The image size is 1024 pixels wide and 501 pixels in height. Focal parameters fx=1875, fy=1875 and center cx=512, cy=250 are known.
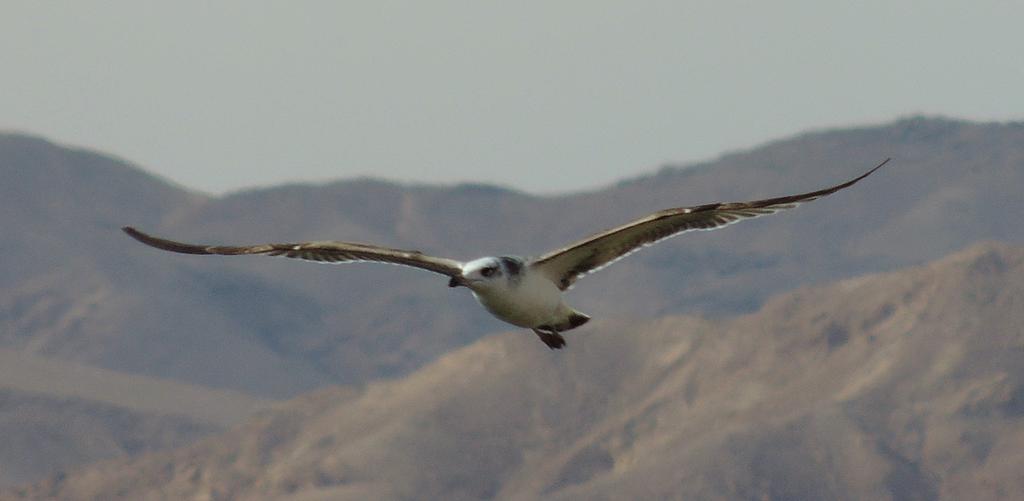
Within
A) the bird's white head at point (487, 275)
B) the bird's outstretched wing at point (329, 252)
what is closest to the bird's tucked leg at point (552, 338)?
the bird's outstretched wing at point (329, 252)

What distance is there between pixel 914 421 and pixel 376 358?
74.1 meters

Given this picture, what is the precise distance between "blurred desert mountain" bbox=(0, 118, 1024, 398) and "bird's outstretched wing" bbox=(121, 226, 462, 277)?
4043 inches

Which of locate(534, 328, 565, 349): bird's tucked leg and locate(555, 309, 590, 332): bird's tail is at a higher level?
locate(555, 309, 590, 332): bird's tail

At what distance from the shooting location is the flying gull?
17.4 metres

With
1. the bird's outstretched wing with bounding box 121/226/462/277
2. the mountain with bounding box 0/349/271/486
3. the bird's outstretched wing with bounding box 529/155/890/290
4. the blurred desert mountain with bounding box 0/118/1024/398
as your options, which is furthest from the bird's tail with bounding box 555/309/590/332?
the blurred desert mountain with bounding box 0/118/1024/398

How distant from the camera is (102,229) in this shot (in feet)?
507

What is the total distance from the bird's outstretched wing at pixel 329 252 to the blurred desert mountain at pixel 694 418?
5075cm

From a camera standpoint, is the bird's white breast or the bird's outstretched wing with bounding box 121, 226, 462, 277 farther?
the bird's outstretched wing with bounding box 121, 226, 462, 277

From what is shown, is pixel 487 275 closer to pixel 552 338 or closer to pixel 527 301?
pixel 527 301

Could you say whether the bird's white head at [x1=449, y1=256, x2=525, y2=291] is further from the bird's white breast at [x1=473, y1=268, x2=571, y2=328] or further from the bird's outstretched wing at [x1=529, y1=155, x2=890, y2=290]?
the bird's outstretched wing at [x1=529, y1=155, x2=890, y2=290]

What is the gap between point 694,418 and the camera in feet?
259

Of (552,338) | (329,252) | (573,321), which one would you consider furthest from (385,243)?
(573,321)

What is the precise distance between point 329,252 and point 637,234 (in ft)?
11.2

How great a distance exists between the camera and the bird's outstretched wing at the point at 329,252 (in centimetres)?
1805
